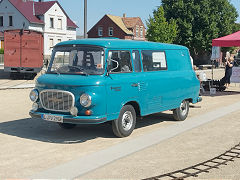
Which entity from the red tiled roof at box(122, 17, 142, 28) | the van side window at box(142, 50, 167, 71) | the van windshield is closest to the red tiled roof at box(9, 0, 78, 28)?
the red tiled roof at box(122, 17, 142, 28)

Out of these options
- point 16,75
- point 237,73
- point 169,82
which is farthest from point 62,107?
point 16,75

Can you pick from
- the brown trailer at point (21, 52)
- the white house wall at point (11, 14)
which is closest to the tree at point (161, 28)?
the white house wall at point (11, 14)

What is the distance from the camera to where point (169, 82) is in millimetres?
9344

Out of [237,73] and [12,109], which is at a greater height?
[237,73]

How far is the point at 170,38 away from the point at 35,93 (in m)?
38.1

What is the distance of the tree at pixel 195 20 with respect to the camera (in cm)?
4656

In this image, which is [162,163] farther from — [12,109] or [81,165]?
[12,109]

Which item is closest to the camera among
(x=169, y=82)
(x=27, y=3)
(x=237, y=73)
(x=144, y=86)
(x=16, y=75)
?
(x=144, y=86)

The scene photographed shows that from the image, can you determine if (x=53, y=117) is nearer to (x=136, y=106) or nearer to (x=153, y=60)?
(x=136, y=106)

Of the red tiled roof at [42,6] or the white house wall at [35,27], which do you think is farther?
the red tiled roof at [42,6]

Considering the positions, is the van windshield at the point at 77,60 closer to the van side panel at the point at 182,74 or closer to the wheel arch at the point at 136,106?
the wheel arch at the point at 136,106

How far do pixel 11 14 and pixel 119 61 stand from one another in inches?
2035

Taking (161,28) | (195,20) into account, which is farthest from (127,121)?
(195,20)

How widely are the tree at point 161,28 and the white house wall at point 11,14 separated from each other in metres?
20.4
